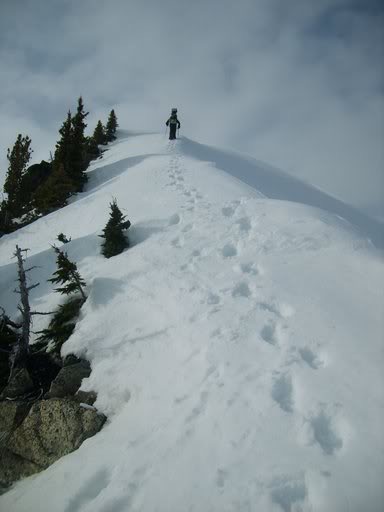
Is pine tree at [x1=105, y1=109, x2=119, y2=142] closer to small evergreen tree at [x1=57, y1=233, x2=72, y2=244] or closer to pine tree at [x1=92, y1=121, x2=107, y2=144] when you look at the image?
pine tree at [x1=92, y1=121, x2=107, y2=144]

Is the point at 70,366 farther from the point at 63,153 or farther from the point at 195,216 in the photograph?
the point at 63,153

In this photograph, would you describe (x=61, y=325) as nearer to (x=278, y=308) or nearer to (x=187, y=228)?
(x=187, y=228)

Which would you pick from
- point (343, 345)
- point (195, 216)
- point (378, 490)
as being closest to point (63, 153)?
point (195, 216)

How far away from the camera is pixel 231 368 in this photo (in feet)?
18.7

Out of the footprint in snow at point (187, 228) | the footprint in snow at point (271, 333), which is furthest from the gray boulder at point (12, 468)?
the footprint in snow at point (187, 228)

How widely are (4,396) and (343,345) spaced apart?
→ 8.18 m

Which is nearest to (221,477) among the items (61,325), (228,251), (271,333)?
(271,333)

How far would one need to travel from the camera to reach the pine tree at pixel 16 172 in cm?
2810

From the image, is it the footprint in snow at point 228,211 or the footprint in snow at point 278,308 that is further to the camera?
the footprint in snow at point 228,211

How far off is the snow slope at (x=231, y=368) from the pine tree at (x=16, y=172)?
19.4m

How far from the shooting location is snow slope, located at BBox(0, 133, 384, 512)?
13.5 ft

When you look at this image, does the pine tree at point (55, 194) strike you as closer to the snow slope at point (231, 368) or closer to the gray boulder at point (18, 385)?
the snow slope at point (231, 368)

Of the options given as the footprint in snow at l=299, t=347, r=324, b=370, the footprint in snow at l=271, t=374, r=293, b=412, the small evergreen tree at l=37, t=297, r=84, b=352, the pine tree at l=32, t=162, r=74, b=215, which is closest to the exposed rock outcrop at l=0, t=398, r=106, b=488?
the small evergreen tree at l=37, t=297, r=84, b=352

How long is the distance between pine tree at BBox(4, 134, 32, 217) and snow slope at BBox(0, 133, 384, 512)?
1937 cm
